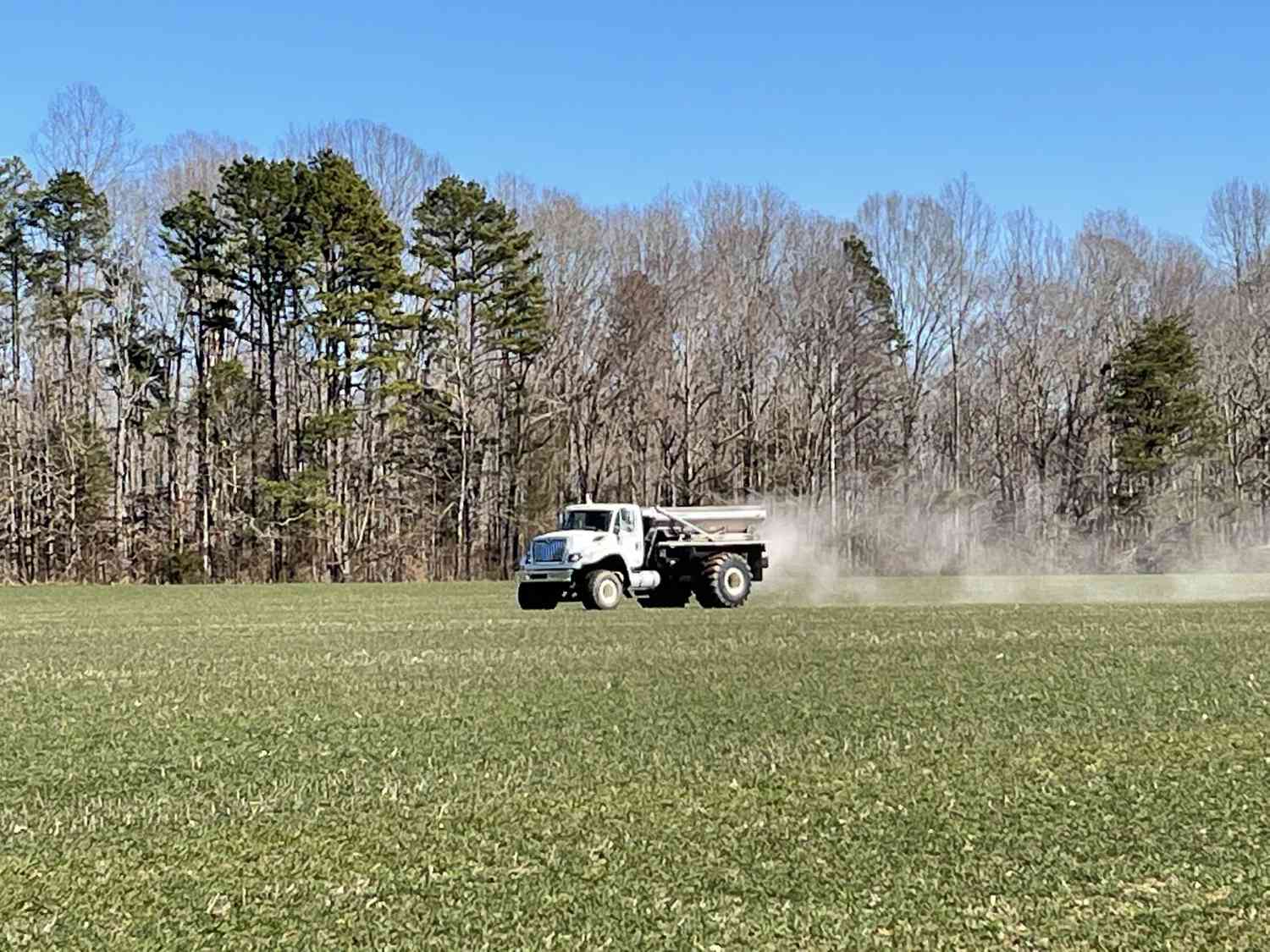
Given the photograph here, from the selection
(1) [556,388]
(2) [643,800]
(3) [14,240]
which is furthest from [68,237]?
(2) [643,800]

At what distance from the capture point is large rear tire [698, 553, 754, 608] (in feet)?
79.2

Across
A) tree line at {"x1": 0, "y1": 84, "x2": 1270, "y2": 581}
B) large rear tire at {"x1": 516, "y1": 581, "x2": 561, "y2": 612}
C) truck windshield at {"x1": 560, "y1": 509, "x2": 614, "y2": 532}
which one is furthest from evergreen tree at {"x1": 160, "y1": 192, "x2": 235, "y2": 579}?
truck windshield at {"x1": 560, "y1": 509, "x2": 614, "y2": 532}

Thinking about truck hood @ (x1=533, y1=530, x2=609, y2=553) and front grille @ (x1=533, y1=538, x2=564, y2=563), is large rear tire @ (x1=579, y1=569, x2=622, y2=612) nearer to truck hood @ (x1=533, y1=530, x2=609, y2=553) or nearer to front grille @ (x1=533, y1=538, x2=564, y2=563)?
truck hood @ (x1=533, y1=530, x2=609, y2=553)

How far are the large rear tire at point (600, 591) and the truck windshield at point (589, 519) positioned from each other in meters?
0.83

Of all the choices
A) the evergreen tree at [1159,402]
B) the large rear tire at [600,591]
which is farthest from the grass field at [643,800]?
the evergreen tree at [1159,402]

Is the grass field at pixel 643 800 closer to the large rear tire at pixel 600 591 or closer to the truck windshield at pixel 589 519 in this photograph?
the large rear tire at pixel 600 591

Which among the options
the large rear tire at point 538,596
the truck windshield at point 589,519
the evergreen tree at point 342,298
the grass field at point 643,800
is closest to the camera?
the grass field at point 643,800

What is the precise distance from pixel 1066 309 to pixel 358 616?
44.9 metres

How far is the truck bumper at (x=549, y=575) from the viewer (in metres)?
23.6

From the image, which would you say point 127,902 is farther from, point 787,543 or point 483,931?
point 787,543

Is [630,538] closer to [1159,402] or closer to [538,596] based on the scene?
[538,596]

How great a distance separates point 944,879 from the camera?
5145 mm

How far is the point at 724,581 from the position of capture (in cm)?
2420

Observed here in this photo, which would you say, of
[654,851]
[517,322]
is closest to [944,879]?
[654,851]
